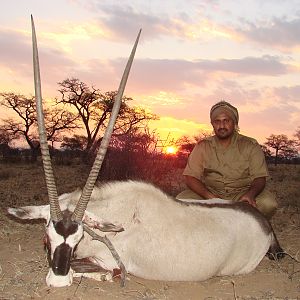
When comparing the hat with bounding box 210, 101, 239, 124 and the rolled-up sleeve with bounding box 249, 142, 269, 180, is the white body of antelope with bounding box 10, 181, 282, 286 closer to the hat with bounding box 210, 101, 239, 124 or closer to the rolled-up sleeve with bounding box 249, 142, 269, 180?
the rolled-up sleeve with bounding box 249, 142, 269, 180

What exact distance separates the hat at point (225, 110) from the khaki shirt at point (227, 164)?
7.7 inches

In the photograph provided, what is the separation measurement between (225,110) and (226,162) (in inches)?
20.8

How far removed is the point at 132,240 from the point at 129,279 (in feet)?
1.17

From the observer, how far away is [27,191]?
989 centimetres

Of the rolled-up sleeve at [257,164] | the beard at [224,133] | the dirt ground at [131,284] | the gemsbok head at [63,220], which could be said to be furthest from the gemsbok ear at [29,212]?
the rolled-up sleeve at [257,164]

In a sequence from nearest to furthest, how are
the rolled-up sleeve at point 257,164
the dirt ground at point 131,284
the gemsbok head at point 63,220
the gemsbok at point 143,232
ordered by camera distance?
the gemsbok head at point 63,220, the gemsbok at point 143,232, the dirt ground at point 131,284, the rolled-up sleeve at point 257,164

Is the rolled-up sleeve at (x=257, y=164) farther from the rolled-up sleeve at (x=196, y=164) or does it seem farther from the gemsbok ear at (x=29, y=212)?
the gemsbok ear at (x=29, y=212)

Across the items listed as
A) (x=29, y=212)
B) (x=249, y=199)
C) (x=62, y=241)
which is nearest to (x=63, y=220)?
(x=62, y=241)

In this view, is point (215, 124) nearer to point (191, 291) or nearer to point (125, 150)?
point (191, 291)

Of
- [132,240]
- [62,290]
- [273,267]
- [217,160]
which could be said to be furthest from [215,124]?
[62,290]

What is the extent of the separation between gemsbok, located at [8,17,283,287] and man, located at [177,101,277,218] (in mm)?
Answer: 1113

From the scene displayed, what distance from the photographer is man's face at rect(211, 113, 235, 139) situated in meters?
5.00

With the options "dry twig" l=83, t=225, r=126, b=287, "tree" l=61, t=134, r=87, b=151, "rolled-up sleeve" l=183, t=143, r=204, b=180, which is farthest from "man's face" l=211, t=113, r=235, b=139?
"tree" l=61, t=134, r=87, b=151

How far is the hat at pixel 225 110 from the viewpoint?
503 centimetres
